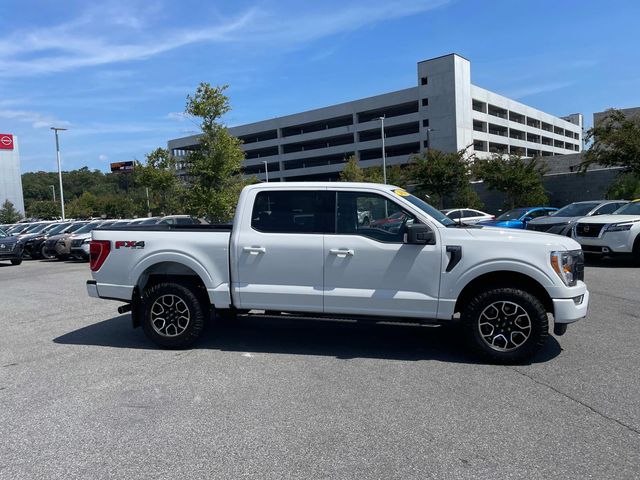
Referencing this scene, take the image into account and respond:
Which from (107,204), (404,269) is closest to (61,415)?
(404,269)

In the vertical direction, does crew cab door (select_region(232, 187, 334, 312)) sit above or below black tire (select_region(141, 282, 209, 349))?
above

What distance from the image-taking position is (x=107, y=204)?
78500 millimetres

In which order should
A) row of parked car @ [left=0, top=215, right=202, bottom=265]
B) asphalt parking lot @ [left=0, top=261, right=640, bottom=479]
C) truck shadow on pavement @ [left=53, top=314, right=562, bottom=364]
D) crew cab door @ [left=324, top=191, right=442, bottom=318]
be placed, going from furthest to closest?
row of parked car @ [left=0, top=215, right=202, bottom=265]
truck shadow on pavement @ [left=53, top=314, right=562, bottom=364]
crew cab door @ [left=324, top=191, right=442, bottom=318]
asphalt parking lot @ [left=0, top=261, right=640, bottom=479]

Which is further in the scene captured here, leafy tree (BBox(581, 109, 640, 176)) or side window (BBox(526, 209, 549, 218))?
leafy tree (BBox(581, 109, 640, 176))

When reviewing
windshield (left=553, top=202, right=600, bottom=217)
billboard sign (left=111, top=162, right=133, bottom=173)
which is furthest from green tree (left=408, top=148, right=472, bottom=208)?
billboard sign (left=111, top=162, right=133, bottom=173)

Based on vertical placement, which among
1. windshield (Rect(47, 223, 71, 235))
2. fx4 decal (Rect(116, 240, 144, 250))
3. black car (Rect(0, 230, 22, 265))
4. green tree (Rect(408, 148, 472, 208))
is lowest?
black car (Rect(0, 230, 22, 265))

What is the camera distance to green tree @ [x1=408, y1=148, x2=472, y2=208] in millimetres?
37531

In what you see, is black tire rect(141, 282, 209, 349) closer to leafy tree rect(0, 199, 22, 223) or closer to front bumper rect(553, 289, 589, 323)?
front bumper rect(553, 289, 589, 323)

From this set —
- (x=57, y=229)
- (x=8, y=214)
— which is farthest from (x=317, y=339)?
(x=8, y=214)

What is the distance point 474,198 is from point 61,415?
36.9 m

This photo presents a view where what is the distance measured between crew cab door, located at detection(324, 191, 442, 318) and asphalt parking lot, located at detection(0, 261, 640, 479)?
65 cm

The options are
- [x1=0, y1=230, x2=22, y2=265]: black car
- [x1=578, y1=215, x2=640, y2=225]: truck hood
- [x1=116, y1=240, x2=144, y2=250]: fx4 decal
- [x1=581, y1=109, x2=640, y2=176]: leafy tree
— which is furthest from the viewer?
[x1=581, y1=109, x2=640, y2=176]: leafy tree

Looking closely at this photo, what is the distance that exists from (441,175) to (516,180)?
17.5ft

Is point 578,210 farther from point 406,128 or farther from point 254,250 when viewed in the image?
point 406,128
